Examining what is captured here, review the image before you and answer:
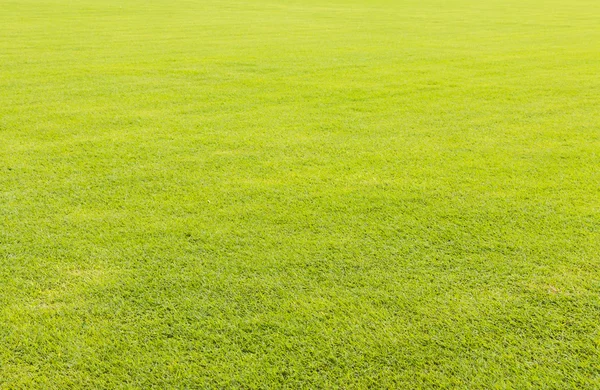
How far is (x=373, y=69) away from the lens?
22.6 ft

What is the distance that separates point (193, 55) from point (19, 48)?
8.88 feet

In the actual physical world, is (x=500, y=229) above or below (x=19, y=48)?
below

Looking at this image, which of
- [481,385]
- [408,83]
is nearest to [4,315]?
[481,385]

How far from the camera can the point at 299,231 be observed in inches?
109

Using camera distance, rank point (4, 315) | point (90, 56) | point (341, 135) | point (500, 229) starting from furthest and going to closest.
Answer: point (90, 56) → point (341, 135) → point (500, 229) → point (4, 315)

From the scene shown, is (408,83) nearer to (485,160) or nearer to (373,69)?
(373,69)

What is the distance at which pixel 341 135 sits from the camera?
167 inches

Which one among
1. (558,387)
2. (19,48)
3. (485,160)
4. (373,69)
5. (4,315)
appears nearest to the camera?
(558,387)

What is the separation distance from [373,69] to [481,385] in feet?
18.1

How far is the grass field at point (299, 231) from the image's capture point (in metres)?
1.96

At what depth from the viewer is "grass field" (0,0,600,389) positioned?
1.96 meters

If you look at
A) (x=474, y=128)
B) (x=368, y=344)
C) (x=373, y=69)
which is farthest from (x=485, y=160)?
(x=373, y=69)

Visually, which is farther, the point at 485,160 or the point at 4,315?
the point at 485,160

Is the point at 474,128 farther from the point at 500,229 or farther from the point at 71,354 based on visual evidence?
the point at 71,354
